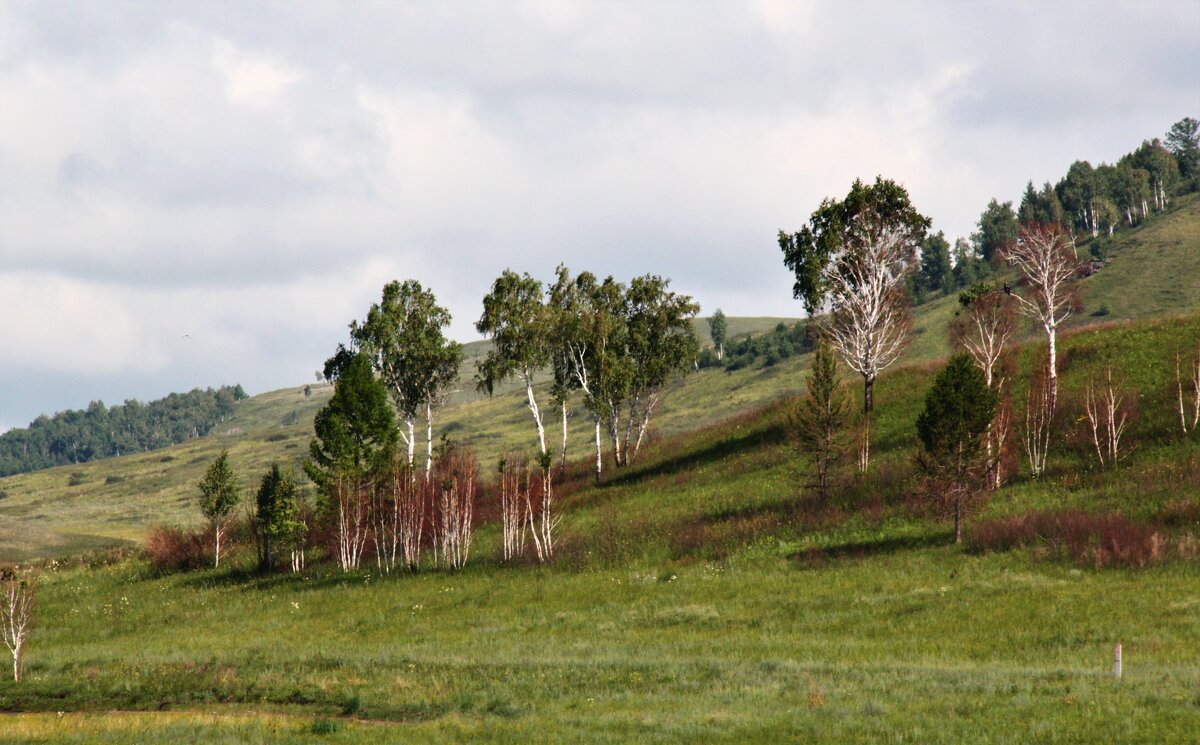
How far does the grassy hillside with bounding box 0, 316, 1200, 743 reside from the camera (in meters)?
23.8

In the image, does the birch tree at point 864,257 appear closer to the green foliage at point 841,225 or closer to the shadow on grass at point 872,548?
the green foliage at point 841,225

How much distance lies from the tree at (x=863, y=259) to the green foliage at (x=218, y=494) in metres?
45.8

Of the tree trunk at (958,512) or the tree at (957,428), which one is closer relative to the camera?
the tree trunk at (958,512)

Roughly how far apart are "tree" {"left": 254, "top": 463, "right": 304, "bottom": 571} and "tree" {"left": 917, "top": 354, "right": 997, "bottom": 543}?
131ft

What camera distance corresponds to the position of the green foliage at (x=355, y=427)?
2857 inches

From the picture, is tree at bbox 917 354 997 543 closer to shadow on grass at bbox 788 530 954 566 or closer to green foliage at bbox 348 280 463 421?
shadow on grass at bbox 788 530 954 566

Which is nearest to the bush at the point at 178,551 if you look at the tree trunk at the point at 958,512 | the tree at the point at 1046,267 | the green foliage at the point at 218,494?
the green foliage at the point at 218,494

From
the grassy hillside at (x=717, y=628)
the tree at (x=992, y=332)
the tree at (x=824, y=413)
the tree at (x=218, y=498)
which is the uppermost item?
the tree at (x=992, y=332)

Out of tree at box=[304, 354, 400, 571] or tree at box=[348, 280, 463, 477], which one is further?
tree at box=[348, 280, 463, 477]

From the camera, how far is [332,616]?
51312mm

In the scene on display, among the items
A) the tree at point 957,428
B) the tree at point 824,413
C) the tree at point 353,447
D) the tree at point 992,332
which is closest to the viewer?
the tree at point 957,428

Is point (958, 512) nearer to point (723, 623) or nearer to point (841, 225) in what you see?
point (723, 623)

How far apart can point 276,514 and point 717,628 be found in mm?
36285

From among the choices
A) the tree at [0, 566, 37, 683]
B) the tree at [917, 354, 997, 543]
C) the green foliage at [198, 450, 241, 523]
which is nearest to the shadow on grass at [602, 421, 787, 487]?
the tree at [917, 354, 997, 543]
